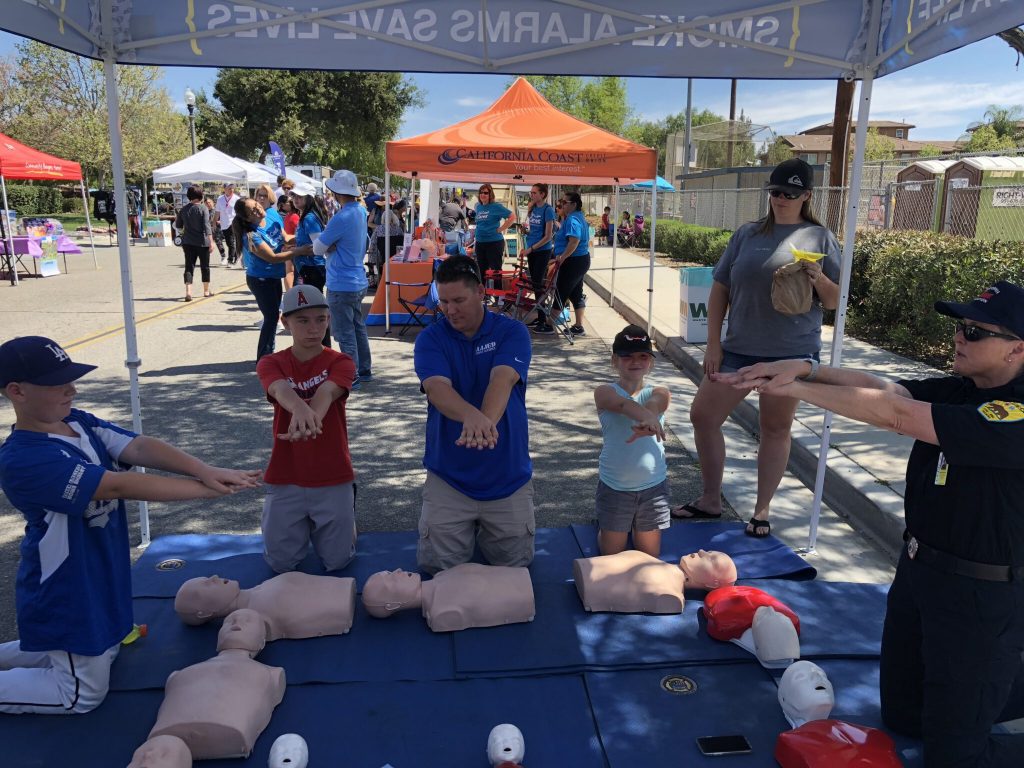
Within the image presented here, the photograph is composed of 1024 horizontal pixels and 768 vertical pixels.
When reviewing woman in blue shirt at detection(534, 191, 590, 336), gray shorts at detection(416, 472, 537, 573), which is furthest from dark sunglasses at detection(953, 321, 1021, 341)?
woman in blue shirt at detection(534, 191, 590, 336)

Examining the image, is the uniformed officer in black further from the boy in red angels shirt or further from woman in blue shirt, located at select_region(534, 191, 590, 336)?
woman in blue shirt, located at select_region(534, 191, 590, 336)

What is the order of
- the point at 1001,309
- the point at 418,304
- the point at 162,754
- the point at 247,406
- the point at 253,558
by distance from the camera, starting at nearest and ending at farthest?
the point at 1001,309, the point at 162,754, the point at 253,558, the point at 247,406, the point at 418,304

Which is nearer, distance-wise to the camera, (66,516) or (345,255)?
(66,516)

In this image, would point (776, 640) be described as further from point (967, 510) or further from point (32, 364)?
point (32, 364)

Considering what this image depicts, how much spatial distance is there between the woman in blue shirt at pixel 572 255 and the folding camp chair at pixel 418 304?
162 cm

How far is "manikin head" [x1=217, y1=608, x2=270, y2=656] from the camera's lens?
10.2ft

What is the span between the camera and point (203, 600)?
3.41 metres

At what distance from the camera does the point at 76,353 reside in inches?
366

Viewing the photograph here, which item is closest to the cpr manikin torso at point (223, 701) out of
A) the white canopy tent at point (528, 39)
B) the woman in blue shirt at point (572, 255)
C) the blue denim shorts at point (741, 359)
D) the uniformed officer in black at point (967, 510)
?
the white canopy tent at point (528, 39)

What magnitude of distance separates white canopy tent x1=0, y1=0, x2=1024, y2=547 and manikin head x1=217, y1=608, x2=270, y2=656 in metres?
1.54

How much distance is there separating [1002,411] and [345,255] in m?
6.24

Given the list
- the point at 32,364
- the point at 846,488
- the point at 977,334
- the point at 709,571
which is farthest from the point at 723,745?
the point at 846,488

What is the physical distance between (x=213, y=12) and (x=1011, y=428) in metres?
4.09

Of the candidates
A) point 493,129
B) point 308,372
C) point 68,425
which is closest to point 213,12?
point 308,372
